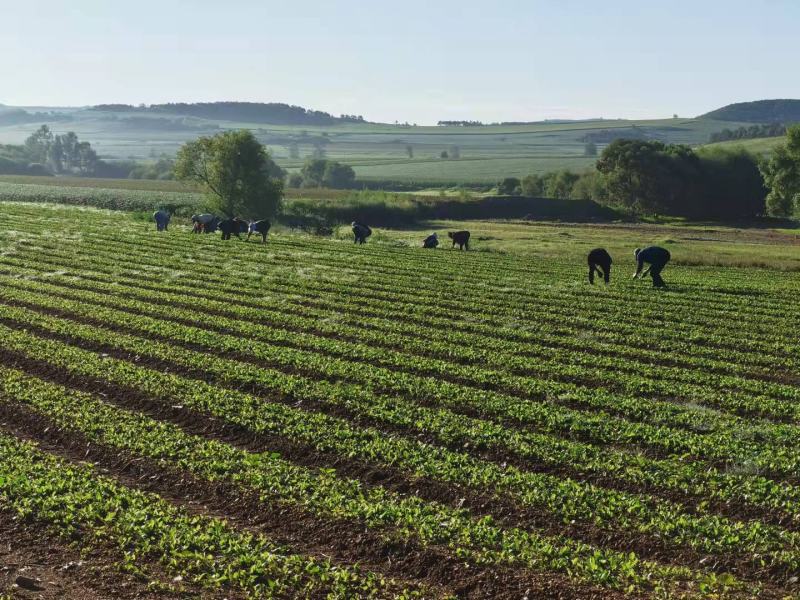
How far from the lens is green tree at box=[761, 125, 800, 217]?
77.2m

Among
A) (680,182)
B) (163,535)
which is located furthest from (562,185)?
(163,535)

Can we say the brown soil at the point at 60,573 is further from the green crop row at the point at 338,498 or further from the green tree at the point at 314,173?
the green tree at the point at 314,173

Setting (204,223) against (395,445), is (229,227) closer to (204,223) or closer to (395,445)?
(204,223)

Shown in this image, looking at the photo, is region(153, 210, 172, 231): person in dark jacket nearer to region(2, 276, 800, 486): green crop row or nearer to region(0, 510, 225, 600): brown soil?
region(2, 276, 800, 486): green crop row

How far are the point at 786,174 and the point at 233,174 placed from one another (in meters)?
49.3

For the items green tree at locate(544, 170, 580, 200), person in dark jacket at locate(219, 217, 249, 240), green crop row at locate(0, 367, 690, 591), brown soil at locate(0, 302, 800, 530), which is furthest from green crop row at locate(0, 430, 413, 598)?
green tree at locate(544, 170, 580, 200)

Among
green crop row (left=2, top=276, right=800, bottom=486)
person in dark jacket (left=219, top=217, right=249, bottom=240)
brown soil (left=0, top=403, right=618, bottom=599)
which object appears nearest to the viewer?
brown soil (left=0, top=403, right=618, bottom=599)

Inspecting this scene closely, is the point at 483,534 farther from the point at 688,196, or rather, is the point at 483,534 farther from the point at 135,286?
the point at 688,196

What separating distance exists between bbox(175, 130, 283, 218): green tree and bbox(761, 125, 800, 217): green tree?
148ft

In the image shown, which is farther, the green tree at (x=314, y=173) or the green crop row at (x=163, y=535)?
the green tree at (x=314, y=173)

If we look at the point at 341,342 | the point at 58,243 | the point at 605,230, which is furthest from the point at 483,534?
the point at 605,230

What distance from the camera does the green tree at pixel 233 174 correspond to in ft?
261

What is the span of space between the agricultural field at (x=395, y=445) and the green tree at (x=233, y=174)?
4682 centimetres

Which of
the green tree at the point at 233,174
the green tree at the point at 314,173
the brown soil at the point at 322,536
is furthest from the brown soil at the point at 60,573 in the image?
the green tree at the point at 314,173
